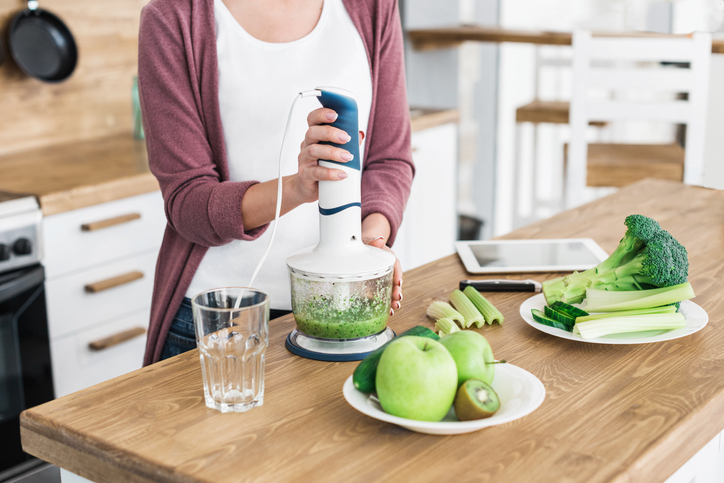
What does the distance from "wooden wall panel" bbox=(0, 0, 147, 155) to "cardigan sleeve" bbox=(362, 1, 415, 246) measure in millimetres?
1510

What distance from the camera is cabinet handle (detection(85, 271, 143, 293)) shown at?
2.04 m

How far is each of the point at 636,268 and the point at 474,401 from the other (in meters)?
0.44

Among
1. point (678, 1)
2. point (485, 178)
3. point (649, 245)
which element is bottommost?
point (485, 178)

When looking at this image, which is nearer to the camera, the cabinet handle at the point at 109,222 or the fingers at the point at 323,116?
the fingers at the point at 323,116

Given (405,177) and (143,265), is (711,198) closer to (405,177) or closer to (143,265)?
(405,177)

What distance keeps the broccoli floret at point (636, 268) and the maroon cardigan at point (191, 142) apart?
315mm

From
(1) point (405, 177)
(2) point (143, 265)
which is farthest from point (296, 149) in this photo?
(2) point (143, 265)

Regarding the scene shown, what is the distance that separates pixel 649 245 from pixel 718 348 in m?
0.16

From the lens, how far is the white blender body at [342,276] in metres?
0.93

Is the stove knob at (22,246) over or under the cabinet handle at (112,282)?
over

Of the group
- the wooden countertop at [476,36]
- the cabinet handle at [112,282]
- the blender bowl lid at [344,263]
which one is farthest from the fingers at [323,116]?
the wooden countertop at [476,36]

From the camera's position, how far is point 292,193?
1.05 metres

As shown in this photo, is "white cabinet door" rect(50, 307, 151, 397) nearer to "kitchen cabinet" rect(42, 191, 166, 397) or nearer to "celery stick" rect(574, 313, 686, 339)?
"kitchen cabinet" rect(42, 191, 166, 397)

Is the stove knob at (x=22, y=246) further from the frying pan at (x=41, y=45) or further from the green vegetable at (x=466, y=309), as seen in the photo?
the green vegetable at (x=466, y=309)
